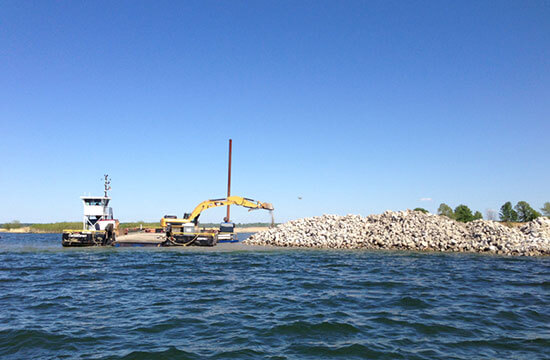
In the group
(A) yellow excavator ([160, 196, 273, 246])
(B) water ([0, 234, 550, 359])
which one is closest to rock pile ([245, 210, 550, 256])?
(A) yellow excavator ([160, 196, 273, 246])

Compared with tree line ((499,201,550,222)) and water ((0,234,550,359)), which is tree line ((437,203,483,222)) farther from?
water ((0,234,550,359))

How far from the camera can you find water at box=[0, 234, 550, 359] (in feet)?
24.2

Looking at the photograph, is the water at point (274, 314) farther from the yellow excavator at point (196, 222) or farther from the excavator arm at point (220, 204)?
the excavator arm at point (220, 204)

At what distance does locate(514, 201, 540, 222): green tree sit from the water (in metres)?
74.6

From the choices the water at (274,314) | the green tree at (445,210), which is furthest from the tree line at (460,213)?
the water at (274,314)

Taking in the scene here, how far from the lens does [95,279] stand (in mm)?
16234

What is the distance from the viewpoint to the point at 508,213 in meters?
83.1

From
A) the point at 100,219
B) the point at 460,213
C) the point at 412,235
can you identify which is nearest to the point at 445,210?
the point at 460,213

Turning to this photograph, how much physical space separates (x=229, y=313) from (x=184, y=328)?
1.79m

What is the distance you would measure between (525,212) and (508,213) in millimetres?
4223

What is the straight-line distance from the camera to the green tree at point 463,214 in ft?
251

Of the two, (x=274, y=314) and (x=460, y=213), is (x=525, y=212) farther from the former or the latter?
(x=274, y=314)

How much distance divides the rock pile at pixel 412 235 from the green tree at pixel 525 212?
51.7 m

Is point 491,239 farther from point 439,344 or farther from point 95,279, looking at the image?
point 95,279
